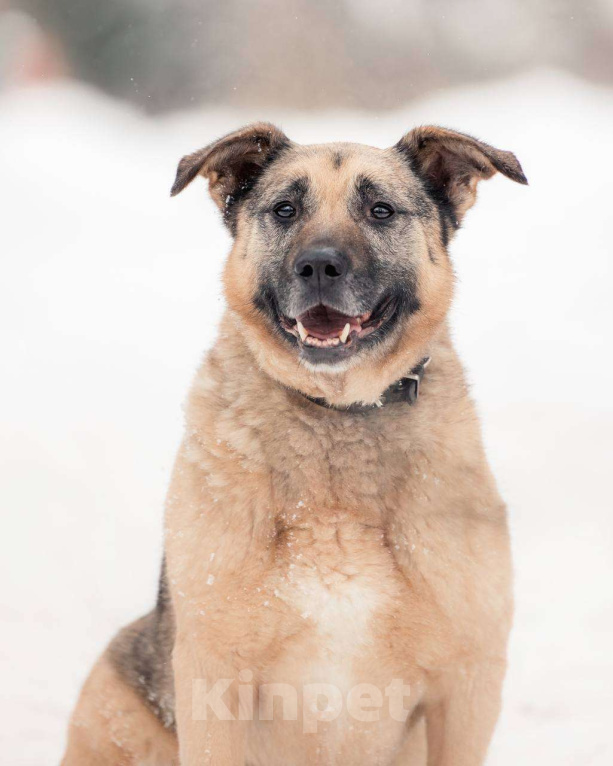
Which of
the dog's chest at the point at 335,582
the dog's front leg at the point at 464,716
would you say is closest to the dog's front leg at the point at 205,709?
the dog's chest at the point at 335,582

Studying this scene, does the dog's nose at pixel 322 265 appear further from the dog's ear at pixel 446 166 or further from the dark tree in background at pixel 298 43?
the dark tree in background at pixel 298 43

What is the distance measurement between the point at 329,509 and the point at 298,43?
31.3 feet

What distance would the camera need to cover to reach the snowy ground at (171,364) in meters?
4.55

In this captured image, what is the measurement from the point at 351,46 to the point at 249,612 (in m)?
9.88

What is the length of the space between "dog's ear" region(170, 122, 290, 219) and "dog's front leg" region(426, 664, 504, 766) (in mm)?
2069

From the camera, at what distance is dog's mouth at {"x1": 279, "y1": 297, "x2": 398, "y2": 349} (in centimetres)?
319

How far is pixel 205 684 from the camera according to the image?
3010 mm

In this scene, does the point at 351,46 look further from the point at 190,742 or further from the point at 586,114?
the point at 190,742

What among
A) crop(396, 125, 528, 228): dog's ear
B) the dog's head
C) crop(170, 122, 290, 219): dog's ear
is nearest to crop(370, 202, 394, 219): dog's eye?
the dog's head

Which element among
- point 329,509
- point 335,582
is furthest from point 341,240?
point 335,582

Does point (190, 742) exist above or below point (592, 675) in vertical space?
below

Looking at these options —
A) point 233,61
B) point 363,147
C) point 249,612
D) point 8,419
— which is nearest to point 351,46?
point 233,61

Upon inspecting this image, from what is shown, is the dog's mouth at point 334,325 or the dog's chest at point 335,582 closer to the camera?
the dog's chest at point 335,582

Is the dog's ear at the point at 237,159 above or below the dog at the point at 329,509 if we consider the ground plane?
above
